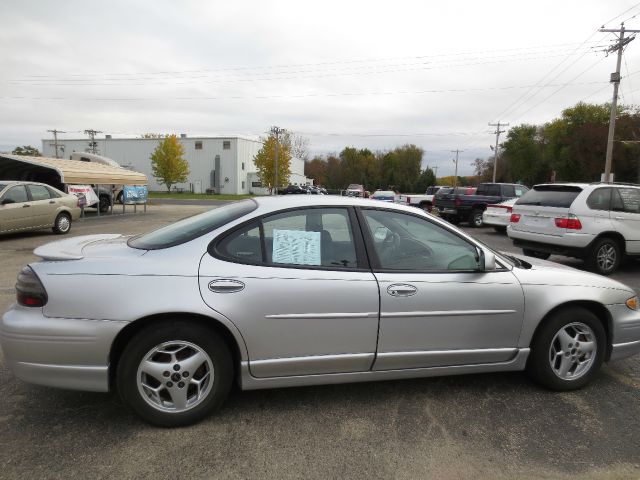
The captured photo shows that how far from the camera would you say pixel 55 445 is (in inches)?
103

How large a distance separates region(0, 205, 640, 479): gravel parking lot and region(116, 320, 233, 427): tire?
5.4 inches

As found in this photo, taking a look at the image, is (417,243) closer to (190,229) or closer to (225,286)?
(225,286)

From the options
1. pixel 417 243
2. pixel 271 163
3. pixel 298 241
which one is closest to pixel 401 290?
pixel 417 243

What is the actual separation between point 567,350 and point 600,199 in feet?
19.3

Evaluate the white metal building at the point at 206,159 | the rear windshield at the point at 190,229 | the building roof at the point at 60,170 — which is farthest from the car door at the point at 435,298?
the white metal building at the point at 206,159

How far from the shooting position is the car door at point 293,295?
2791 millimetres

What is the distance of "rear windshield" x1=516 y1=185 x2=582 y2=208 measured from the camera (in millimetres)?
8172

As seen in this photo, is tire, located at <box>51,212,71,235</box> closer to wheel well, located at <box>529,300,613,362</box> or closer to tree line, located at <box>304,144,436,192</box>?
wheel well, located at <box>529,300,613,362</box>

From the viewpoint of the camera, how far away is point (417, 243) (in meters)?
3.27

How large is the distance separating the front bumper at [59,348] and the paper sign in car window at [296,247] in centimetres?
106

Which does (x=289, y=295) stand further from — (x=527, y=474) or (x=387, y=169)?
(x=387, y=169)

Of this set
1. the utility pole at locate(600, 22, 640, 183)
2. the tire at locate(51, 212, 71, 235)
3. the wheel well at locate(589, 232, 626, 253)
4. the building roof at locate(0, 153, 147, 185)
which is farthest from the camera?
the utility pole at locate(600, 22, 640, 183)

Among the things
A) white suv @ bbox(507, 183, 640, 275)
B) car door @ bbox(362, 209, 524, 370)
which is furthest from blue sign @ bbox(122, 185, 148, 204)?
car door @ bbox(362, 209, 524, 370)

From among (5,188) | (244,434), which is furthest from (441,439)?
(5,188)
